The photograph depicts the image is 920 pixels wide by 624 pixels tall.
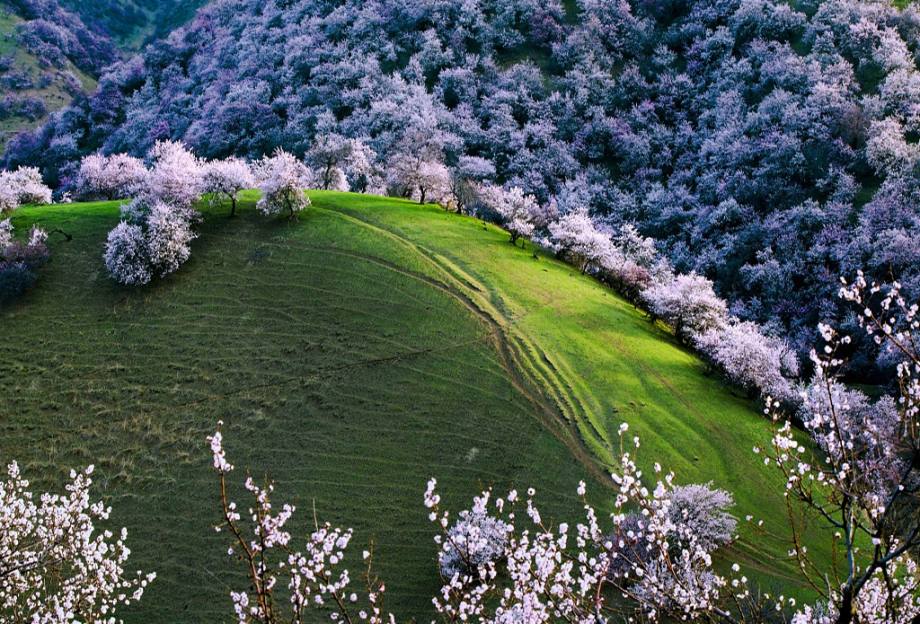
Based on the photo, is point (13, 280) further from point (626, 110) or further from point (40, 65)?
point (40, 65)

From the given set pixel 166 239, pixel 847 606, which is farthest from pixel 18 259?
pixel 847 606

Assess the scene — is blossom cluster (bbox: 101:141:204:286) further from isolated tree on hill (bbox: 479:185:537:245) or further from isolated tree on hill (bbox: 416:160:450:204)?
isolated tree on hill (bbox: 479:185:537:245)

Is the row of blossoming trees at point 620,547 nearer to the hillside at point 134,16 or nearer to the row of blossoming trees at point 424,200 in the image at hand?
the row of blossoming trees at point 424,200

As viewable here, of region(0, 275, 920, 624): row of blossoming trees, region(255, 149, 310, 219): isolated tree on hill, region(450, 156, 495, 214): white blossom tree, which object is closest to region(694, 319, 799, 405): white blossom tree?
region(0, 275, 920, 624): row of blossoming trees

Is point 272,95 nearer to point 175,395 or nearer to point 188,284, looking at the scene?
point 188,284

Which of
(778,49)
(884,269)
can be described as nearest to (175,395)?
(884,269)

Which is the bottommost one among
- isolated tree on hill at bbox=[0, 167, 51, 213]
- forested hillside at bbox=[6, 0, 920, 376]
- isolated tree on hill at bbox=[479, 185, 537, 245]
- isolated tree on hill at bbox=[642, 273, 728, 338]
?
isolated tree on hill at bbox=[0, 167, 51, 213]

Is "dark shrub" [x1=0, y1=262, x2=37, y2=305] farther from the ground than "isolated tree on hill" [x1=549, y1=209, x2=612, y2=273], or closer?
closer
